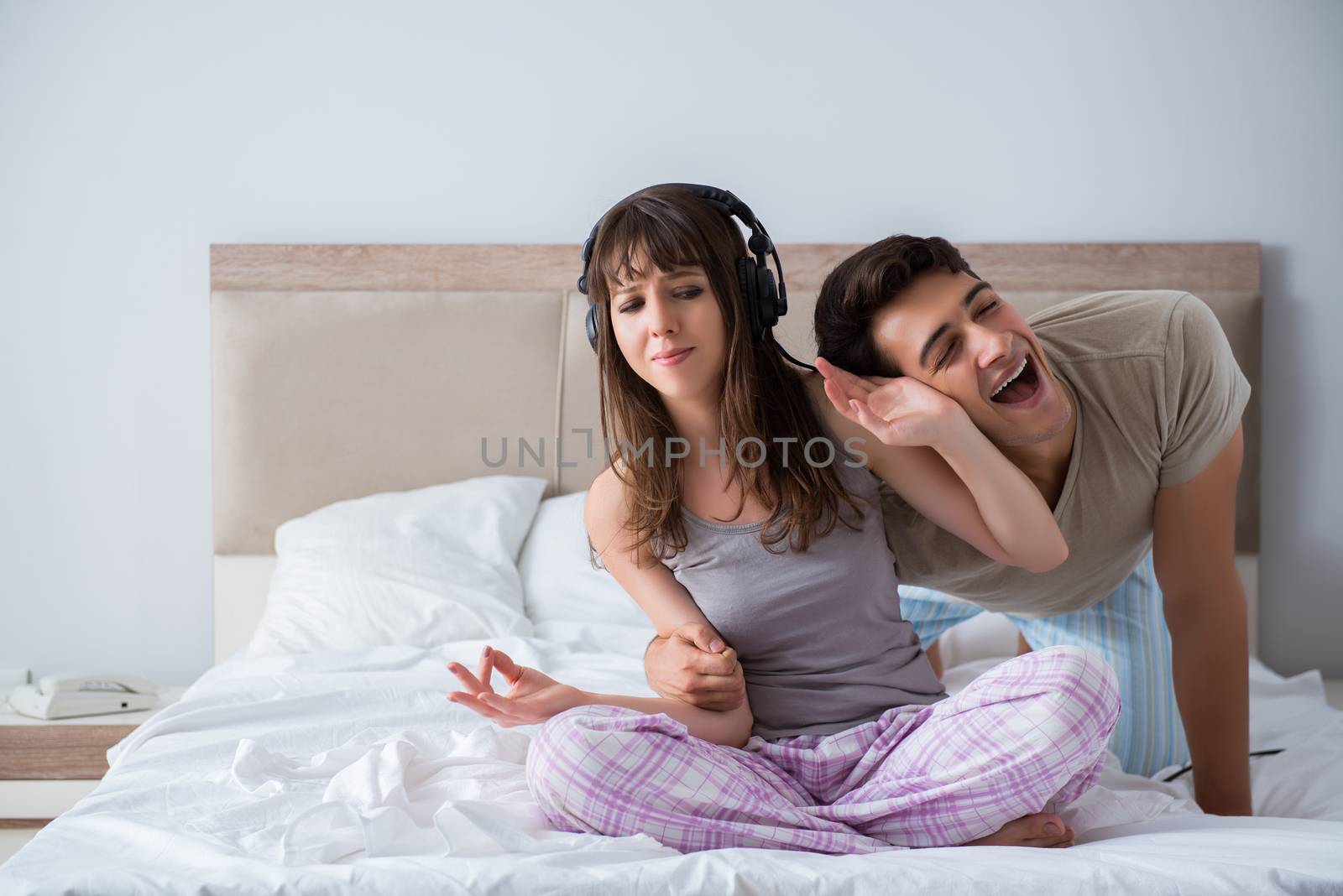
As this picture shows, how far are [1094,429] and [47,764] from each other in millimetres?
2098

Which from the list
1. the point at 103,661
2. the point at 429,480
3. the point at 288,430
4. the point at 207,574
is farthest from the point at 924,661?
the point at 103,661

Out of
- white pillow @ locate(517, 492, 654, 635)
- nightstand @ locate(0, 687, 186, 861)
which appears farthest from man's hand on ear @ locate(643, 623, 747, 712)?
nightstand @ locate(0, 687, 186, 861)

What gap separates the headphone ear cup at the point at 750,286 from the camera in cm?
126

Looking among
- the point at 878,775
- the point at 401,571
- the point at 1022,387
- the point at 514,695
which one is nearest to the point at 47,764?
the point at 401,571

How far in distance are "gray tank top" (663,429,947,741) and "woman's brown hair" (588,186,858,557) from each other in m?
0.03

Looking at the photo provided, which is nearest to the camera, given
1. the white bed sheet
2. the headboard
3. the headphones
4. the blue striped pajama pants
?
the white bed sheet

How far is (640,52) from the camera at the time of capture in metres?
2.52

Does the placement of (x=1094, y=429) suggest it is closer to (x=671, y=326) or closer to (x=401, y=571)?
(x=671, y=326)

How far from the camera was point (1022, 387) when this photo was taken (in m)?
1.28

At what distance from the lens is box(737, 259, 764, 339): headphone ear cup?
1264 millimetres

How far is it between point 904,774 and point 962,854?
0.48ft

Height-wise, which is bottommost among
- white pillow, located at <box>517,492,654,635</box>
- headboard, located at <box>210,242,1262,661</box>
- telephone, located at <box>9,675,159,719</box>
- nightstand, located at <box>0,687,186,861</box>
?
nightstand, located at <box>0,687,186,861</box>

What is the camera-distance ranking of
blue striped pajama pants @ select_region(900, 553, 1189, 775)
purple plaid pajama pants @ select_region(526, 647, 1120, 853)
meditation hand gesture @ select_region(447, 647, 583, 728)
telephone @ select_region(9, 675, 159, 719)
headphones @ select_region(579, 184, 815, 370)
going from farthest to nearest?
telephone @ select_region(9, 675, 159, 719) → blue striped pajama pants @ select_region(900, 553, 1189, 775) → headphones @ select_region(579, 184, 815, 370) → meditation hand gesture @ select_region(447, 647, 583, 728) → purple plaid pajama pants @ select_region(526, 647, 1120, 853)

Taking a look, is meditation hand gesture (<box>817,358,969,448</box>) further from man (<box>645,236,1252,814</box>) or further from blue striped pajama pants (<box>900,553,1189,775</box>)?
blue striped pajama pants (<box>900,553,1189,775</box>)
